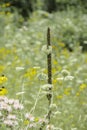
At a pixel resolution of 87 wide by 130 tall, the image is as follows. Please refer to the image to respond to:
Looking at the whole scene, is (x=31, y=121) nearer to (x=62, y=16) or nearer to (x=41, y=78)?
(x=41, y=78)

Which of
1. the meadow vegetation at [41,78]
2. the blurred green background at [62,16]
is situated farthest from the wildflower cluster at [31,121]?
the blurred green background at [62,16]

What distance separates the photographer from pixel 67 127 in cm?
418

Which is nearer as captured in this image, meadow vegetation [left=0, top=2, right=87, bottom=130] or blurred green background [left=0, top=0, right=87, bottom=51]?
meadow vegetation [left=0, top=2, right=87, bottom=130]

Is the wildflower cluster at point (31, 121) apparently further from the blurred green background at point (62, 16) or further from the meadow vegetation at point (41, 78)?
the blurred green background at point (62, 16)

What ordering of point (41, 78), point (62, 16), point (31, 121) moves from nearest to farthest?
point (31, 121), point (41, 78), point (62, 16)

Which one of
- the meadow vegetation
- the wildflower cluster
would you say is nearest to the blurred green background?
the meadow vegetation

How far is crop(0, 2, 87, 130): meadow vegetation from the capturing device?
9.82ft

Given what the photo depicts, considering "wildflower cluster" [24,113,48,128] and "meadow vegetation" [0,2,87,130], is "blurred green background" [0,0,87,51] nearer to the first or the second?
"meadow vegetation" [0,2,87,130]

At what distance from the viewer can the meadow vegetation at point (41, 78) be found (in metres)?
2.99

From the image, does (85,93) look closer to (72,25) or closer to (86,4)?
(72,25)

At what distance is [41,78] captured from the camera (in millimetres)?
3240

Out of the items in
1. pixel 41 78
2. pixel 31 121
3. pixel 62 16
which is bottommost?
pixel 62 16

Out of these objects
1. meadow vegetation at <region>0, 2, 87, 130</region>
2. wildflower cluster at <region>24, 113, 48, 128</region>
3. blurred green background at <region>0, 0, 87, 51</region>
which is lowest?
blurred green background at <region>0, 0, 87, 51</region>

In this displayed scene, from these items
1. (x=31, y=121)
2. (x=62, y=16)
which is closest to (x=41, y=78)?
(x=31, y=121)
